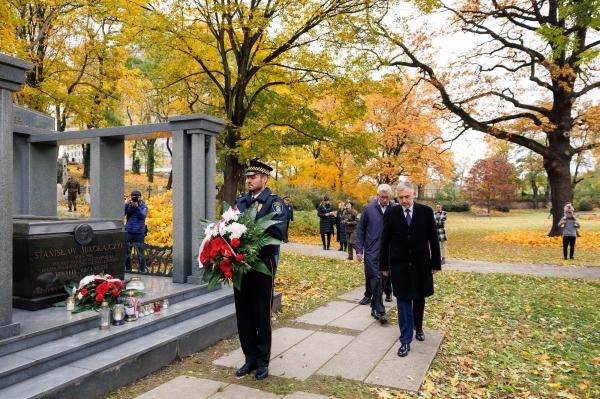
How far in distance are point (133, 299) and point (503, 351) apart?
457 cm

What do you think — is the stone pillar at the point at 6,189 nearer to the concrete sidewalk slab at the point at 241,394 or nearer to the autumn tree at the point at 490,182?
the concrete sidewalk slab at the point at 241,394

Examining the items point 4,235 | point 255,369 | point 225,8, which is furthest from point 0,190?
point 225,8

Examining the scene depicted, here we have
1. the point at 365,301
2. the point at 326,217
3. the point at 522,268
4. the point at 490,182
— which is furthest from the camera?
the point at 490,182

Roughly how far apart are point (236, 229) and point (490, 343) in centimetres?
388

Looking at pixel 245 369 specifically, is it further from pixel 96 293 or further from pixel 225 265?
pixel 96 293

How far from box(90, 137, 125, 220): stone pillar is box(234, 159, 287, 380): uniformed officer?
→ 14.7ft

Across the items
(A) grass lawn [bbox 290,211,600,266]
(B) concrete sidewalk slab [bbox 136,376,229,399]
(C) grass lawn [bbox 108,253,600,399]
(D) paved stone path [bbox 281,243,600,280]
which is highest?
(B) concrete sidewalk slab [bbox 136,376,229,399]

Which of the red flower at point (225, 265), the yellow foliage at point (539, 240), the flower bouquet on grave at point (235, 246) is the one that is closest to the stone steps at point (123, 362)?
the flower bouquet on grave at point (235, 246)

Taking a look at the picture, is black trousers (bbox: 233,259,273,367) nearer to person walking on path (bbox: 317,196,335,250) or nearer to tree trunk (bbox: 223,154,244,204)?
tree trunk (bbox: 223,154,244,204)

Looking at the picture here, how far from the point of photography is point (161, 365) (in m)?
4.60

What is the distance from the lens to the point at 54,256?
537cm

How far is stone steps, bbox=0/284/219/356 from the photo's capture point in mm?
3961

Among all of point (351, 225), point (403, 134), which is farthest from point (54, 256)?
point (403, 134)

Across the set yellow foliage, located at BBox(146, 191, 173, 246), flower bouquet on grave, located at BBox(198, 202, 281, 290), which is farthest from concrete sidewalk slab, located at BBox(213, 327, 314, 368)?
yellow foliage, located at BBox(146, 191, 173, 246)
